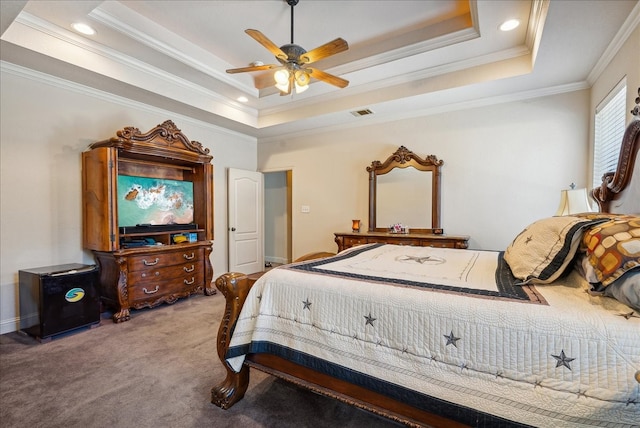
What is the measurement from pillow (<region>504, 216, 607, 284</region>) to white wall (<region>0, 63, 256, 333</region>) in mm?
4287

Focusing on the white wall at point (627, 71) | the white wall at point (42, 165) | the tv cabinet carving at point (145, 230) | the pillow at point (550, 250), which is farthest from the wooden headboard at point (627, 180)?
the white wall at point (42, 165)

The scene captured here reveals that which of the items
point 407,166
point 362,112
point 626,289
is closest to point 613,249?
point 626,289

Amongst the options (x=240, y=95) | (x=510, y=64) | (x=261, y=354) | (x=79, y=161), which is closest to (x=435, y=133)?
(x=510, y=64)

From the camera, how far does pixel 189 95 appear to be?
394cm

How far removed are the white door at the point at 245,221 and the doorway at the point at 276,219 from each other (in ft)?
2.97

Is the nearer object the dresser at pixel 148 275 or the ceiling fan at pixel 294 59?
the ceiling fan at pixel 294 59

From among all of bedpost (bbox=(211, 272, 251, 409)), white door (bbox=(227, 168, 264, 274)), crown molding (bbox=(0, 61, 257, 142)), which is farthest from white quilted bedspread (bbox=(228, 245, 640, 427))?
white door (bbox=(227, 168, 264, 274))

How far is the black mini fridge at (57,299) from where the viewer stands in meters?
2.69

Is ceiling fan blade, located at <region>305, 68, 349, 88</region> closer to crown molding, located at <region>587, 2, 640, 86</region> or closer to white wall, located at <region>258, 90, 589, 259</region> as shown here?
white wall, located at <region>258, 90, 589, 259</region>

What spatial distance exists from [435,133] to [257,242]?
362 cm

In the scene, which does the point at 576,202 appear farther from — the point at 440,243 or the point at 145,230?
the point at 145,230

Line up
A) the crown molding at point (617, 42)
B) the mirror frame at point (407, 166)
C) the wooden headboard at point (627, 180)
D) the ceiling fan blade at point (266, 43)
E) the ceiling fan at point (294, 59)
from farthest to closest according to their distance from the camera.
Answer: the mirror frame at point (407, 166)
the ceiling fan at point (294, 59)
the ceiling fan blade at point (266, 43)
the crown molding at point (617, 42)
the wooden headboard at point (627, 180)

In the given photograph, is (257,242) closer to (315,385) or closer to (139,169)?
(139,169)

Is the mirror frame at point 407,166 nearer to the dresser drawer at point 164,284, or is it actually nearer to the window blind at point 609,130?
the window blind at point 609,130
